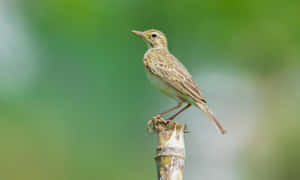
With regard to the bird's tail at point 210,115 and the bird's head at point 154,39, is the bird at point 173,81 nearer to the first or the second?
the bird's tail at point 210,115

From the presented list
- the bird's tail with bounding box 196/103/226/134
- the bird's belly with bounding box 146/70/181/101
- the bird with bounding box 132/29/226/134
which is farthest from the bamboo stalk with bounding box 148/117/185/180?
the bird's belly with bounding box 146/70/181/101

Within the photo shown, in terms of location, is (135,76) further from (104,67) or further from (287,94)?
(287,94)

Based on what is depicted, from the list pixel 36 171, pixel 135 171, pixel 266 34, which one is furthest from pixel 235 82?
pixel 36 171

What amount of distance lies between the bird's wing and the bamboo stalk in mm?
2306

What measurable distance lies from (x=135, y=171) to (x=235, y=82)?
19.9 feet

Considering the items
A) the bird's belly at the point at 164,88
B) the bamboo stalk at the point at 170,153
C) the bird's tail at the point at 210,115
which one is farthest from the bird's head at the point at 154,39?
the bamboo stalk at the point at 170,153

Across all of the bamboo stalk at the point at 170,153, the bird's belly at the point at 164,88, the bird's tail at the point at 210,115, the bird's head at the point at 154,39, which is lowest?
the bamboo stalk at the point at 170,153

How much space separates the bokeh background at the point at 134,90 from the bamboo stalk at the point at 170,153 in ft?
30.3

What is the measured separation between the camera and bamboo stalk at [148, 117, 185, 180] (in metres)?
4.95

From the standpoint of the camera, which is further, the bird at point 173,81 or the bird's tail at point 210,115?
the bird at point 173,81

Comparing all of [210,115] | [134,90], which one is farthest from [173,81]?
[134,90]

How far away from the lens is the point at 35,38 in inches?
819

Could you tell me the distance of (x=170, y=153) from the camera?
16.6 ft

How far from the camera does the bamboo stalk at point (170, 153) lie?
4.95 metres
